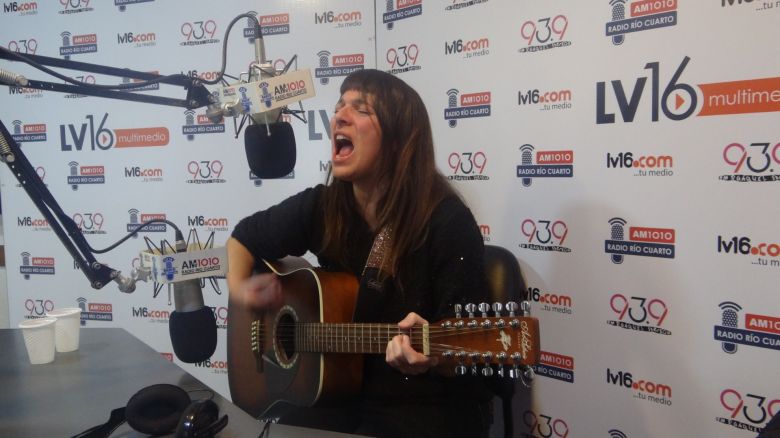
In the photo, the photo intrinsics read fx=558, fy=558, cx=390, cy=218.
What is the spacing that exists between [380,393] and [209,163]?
1774 millimetres

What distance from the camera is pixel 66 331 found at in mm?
1535

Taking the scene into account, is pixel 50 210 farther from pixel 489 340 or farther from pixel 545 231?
pixel 545 231

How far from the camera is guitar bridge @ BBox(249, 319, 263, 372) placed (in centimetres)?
180

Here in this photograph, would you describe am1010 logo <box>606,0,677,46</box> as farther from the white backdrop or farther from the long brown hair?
the long brown hair

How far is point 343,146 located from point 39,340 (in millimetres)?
980

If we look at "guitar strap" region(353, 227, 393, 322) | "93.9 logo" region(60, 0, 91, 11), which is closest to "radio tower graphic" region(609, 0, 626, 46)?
"guitar strap" region(353, 227, 393, 322)

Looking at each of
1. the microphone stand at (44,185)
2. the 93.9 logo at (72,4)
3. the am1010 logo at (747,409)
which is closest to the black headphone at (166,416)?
the microphone stand at (44,185)

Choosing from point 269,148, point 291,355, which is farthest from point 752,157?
point 291,355

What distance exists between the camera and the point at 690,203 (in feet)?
5.89

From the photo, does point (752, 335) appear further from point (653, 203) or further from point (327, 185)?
point (327, 185)

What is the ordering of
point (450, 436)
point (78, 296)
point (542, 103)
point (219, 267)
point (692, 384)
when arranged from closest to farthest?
point (219, 267), point (450, 436), point (692, 384), point (542, 103), point (78, 296)

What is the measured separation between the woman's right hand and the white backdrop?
0.95m

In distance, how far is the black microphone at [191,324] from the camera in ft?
4.58

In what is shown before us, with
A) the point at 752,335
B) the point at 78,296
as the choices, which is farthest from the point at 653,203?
the point at 78,296
